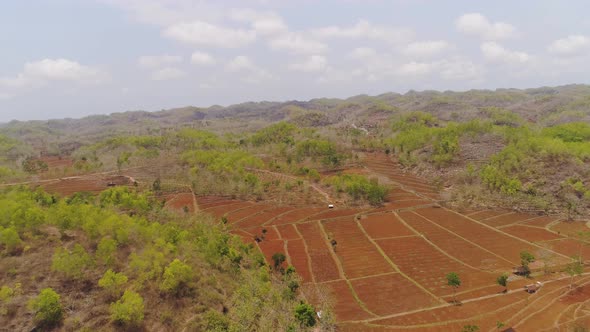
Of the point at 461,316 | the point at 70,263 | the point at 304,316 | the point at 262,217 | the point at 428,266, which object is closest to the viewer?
the point at 70,263

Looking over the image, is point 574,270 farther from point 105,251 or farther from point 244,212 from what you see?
point 244,212

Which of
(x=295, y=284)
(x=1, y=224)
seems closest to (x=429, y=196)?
(x=295, y=284)

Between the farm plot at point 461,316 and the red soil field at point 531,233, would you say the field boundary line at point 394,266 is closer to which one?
the farm plot at point 461,316

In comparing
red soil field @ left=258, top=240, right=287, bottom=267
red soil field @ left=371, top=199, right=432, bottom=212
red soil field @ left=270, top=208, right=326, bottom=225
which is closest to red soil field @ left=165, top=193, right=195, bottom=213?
red soil field @ left=270, top=208, right=326, bottom=225

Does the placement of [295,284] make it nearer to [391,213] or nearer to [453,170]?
[391,213]

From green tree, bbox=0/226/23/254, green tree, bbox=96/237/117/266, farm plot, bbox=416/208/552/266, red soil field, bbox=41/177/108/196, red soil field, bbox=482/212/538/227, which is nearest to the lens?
green tree, bbox=0/226/23/254

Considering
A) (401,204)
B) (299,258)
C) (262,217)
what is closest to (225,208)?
(262,217)

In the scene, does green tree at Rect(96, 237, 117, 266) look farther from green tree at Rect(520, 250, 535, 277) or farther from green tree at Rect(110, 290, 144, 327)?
green tree at Rect(520, 250, 535, 277)

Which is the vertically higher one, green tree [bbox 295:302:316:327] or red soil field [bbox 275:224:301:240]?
green tree [bbox 295:302:316:327]
